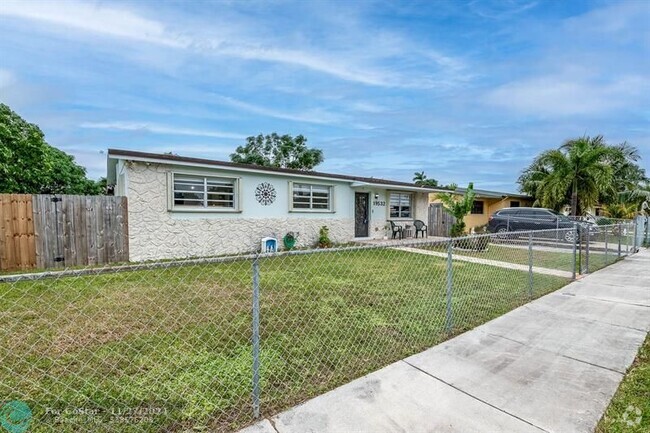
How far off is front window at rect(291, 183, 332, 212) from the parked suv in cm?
953

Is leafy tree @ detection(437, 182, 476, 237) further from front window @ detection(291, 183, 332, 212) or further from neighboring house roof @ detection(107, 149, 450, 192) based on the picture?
front window @ detection(291, 183, 332, 212)

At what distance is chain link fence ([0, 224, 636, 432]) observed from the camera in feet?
8.14

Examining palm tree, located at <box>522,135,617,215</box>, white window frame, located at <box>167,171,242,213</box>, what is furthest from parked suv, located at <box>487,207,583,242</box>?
white window frame, located at <box>167,171,242,213</box>

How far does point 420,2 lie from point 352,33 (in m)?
2.22

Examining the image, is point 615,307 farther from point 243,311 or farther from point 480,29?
point 480,29

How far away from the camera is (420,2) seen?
30.1 ft

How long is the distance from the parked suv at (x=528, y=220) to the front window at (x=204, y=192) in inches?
542

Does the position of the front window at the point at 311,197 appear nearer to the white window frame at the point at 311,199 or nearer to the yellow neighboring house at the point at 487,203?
the white window frame at the point at 311,199

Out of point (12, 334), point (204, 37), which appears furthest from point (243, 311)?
point (204, 37)

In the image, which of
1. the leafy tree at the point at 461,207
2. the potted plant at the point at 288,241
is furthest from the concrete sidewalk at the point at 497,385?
the leafy tree at the point at 461,207

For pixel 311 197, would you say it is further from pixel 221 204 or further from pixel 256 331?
pixel 256 331

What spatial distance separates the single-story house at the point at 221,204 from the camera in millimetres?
9531

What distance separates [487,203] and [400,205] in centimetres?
1079

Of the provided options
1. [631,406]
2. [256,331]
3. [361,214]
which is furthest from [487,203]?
[256,331]
